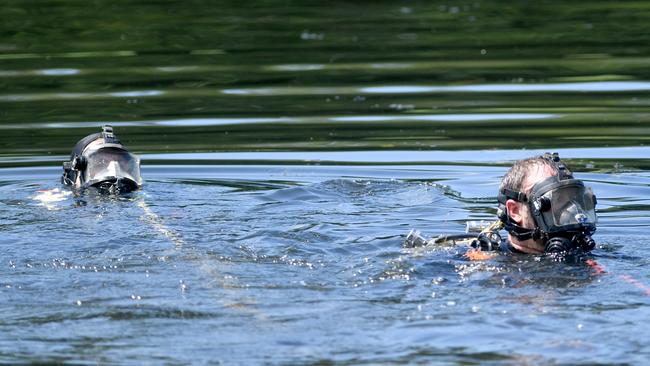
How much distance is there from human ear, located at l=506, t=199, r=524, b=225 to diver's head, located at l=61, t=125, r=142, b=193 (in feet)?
11.2

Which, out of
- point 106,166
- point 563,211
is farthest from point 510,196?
point 106,166

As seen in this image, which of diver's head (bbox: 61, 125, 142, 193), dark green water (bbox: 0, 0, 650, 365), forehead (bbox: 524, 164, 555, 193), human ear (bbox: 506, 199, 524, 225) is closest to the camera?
dark green water (bbox: 0, 0, 650, 365)

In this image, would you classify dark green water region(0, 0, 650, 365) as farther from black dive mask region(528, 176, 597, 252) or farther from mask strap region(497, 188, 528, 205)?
mask strap region(497, 188, 528, 205)

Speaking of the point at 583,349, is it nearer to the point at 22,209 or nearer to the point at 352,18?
the point at 22,209

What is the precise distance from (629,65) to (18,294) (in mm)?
10546

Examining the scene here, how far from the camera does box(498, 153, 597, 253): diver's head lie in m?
7.21

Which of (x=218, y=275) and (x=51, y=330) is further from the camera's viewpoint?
(x=218, y=275)

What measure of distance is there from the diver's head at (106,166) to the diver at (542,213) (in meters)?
2.97

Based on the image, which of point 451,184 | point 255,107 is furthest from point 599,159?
point 255,107

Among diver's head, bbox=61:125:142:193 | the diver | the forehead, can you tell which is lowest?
the diver

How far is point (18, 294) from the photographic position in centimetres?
680

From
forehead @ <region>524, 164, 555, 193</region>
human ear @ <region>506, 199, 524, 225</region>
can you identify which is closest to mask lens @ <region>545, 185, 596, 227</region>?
forehead @ <region>524, 164, 555, 193</region>

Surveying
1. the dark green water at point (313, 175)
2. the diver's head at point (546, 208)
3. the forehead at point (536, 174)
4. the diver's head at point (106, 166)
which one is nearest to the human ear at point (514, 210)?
the diver's head at point (546, 208)

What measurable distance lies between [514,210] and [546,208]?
310 mm
